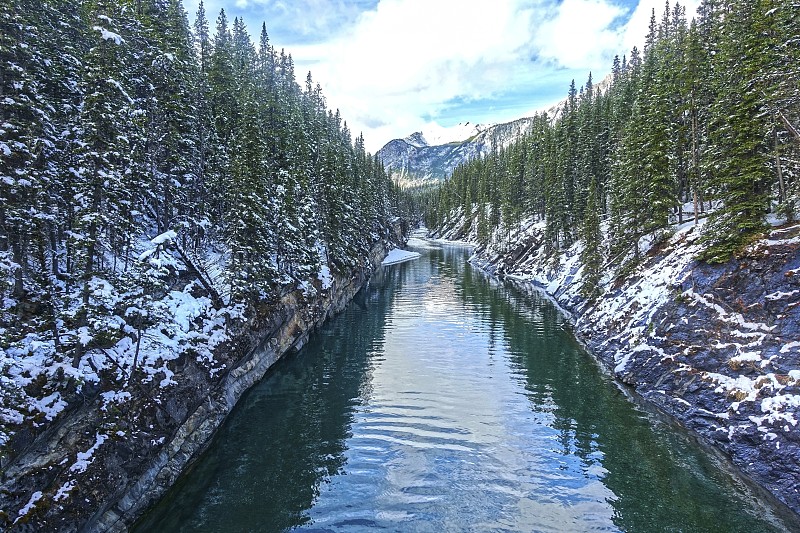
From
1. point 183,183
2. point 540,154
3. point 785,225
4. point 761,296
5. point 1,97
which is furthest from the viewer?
point 540,154

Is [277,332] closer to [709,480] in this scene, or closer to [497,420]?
[497,420]

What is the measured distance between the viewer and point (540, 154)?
91.1 metres

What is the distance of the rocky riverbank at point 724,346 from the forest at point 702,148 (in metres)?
2.15

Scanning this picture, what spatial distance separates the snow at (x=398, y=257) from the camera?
10000 cm

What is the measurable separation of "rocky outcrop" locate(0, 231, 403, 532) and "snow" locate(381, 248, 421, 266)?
241 feet

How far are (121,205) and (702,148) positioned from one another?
4188 cm

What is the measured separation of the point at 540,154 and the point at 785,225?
71885 mm

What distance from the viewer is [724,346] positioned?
22094mm

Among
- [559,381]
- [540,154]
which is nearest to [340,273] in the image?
[559,381]

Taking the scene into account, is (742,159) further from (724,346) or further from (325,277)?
(325,277)

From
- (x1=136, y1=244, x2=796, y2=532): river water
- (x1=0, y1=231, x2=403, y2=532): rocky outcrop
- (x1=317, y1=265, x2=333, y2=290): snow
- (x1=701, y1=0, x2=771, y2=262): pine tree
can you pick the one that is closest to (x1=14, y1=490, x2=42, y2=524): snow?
(x1=0, y1=231, x2=403, y2=532): rocky outcrop

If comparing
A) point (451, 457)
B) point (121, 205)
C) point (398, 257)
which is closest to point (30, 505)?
point (121, 205)

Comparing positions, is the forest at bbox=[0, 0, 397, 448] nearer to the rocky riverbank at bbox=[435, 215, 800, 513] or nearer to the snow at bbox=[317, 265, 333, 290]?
the snow at bbox=[317, 265, 333, 290]

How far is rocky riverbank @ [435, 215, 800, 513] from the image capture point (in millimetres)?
17656
